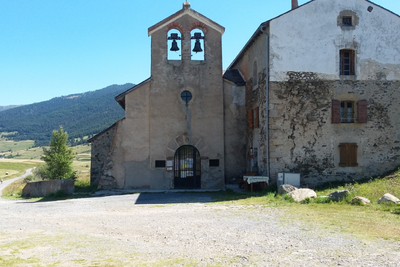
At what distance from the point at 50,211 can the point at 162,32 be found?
10494 millimetres

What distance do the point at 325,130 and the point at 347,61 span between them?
3320mm

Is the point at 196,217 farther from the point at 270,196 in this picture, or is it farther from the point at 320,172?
the point at 320,172

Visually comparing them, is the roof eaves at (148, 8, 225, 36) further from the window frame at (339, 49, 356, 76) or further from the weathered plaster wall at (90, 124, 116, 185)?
the weathered plaster wall at (90, 124, 116, 185)

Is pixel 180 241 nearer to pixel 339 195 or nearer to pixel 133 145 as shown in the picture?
pixel 339 195

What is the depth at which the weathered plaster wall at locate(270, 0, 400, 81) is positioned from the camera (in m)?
17.0

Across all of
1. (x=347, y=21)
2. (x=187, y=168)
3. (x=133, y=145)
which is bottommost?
(x=187, y=168)

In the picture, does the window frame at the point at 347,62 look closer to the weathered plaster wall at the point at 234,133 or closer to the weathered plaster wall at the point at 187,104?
the weathered plaster wall at the point at 234,133

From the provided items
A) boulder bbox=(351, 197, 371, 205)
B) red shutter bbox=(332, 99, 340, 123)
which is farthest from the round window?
boulder bbox=(351, 197, 371, 205)

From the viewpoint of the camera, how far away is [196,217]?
10.9 m

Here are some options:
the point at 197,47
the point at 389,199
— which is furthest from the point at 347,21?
the point at 389,199

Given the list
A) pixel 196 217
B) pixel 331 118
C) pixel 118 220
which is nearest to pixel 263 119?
pixel 331 118

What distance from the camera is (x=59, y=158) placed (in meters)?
34.4

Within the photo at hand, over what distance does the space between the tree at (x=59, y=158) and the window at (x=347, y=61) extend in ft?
79.1

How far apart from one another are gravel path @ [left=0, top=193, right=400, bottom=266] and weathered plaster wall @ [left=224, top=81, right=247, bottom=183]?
25.2ft
